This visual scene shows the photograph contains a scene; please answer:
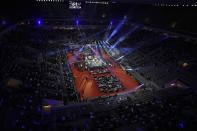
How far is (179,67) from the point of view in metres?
16.9

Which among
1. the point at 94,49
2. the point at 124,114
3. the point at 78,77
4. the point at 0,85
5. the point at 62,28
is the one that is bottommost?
the point at 124,114

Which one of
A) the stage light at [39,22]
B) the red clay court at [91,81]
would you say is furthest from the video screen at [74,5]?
the red clay court at [91,81]

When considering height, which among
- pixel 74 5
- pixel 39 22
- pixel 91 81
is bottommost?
pixel 91 81

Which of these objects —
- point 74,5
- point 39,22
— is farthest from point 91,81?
point 74,5

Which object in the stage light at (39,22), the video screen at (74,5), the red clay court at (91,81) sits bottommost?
the red clay court at (91,81)

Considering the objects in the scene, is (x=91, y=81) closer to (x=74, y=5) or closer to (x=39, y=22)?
(x=39, y=22)

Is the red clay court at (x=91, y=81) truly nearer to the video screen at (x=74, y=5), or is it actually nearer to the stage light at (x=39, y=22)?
the stage light at (x=39, y=22)

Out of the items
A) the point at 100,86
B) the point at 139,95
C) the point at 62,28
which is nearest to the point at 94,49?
the point at 62,28

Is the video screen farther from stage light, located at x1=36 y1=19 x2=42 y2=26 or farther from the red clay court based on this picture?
the red clay court

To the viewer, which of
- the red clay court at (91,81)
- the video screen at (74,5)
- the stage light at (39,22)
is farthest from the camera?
the video screen at (74,5)

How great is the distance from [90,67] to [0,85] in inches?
473

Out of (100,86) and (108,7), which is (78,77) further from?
(108,7)

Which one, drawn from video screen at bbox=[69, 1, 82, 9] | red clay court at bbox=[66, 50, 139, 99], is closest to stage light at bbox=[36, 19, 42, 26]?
video screen at bbox=[69, 1, 82, 9]

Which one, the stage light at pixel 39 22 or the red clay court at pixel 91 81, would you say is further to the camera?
the stage light at pixel 39 22
